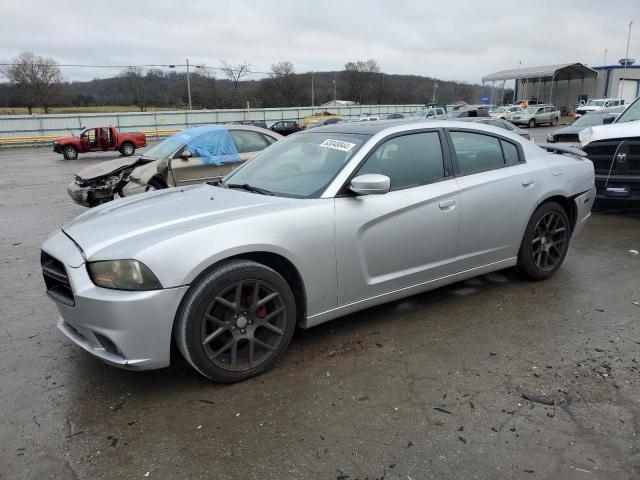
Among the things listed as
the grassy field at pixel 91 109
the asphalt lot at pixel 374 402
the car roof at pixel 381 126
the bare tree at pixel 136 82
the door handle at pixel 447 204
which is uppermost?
the bare tree at pixel 136 82

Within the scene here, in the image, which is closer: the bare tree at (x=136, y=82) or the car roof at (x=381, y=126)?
the car roof at (x=381, y=126)

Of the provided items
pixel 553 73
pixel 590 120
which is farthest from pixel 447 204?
pixel 553 73

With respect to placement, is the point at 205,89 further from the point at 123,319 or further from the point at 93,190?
the point at 123,319

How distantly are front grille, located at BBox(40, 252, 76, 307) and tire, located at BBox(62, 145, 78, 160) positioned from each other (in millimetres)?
23234

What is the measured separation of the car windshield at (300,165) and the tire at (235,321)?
762 millimetres

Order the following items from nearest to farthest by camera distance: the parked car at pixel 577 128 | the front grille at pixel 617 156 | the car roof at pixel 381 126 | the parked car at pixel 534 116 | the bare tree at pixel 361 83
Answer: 1. the car roof at pixel 381 126
2. the front grille at pixel 617 156
3. the parked car at pixel 577 128
4. the parked car at pixel 534 116
5. the bare tree at pixel 361 83

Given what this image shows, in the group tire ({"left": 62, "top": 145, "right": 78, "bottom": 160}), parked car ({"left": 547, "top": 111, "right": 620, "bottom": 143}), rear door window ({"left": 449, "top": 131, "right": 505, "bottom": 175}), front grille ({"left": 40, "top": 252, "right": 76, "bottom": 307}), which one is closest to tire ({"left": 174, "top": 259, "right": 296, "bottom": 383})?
front grille ({"left": 40, "top": 252, "right": 76, "bottom": 307})

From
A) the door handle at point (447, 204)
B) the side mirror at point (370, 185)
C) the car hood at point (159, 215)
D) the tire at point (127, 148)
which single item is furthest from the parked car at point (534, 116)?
the car hood at point (159, 215)

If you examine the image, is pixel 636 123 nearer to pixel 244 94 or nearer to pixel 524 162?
pixel 524 162

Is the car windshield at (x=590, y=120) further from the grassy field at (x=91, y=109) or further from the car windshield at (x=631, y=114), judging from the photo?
the grassy field at (x=91, y=109)

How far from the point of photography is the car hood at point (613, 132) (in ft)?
24.0

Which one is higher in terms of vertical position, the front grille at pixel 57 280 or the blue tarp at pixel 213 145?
the blue tarp at pixel 213 145

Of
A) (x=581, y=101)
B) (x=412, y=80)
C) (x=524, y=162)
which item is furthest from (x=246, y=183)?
(x=412, y=80)

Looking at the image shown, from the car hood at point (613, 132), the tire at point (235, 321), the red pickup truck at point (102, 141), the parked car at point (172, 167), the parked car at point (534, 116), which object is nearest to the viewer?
the tire at point (235, 321)
